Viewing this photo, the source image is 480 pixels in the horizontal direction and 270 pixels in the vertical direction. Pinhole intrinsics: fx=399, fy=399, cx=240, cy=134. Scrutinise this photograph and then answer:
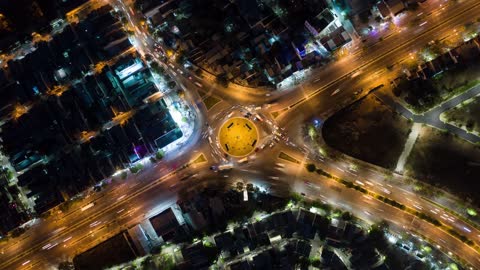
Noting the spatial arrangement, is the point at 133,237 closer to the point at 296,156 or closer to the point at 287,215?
the point at 287,215

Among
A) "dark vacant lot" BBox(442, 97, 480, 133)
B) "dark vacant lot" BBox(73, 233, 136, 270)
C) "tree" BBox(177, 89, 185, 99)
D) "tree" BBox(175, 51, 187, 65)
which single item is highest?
"tree" BBox(175, 51, 187, 65)

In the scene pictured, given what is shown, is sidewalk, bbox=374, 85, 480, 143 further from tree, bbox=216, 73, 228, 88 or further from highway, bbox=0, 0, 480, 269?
tree, bbox=216, 73, 228, 88

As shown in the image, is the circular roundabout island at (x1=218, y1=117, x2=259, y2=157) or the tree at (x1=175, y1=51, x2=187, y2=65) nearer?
the circular roundabout island at (x1=218, y1=117, x2=259, y2=157)

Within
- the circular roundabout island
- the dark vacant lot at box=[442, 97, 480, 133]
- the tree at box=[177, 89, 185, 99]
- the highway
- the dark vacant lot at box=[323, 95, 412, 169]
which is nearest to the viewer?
the dark vacant lot at box=[442, 97, 480, 133]

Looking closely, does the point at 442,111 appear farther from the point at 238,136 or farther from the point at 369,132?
the point at 238,136

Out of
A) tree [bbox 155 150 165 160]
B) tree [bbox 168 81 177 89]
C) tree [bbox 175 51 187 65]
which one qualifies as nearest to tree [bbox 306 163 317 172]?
tree [bbox 155 150 165 160]

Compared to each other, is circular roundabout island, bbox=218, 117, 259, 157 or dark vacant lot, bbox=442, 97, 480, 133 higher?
circular roundabout island, bbox=218, 117, 259, 157
